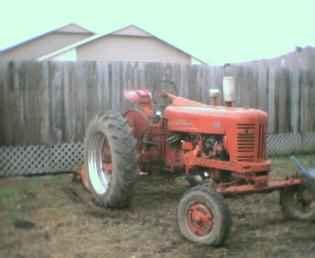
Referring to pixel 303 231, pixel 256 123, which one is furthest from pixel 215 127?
pixel 303 231

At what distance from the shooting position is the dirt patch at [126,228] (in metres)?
5.08

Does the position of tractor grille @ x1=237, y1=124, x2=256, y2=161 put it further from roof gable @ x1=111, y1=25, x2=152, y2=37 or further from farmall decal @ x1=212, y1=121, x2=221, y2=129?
roof gable @ x1=111, y1=25, x2=152, y2=37

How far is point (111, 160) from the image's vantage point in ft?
22.1

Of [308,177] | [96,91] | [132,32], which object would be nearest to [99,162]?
[96,91]

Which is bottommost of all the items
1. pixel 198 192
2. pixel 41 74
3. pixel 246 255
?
pixel 246 255

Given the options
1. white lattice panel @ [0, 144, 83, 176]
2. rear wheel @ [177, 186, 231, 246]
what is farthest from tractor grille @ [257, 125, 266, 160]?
white lattice panel @ [0, 144, 83, 176]

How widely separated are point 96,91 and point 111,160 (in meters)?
2.94

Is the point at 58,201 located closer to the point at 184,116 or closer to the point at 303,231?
the point at 184,116

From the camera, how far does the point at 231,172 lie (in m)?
6.02

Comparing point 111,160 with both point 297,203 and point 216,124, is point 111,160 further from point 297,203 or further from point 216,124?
point 297,203

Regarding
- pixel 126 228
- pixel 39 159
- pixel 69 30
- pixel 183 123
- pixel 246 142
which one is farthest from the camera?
pixel 69 30

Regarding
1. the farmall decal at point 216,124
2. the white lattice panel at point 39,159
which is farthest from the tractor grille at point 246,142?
the white lattice panel at point 39,159

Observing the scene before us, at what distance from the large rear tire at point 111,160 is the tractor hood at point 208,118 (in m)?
0.57

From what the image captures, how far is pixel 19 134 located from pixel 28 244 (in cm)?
388
